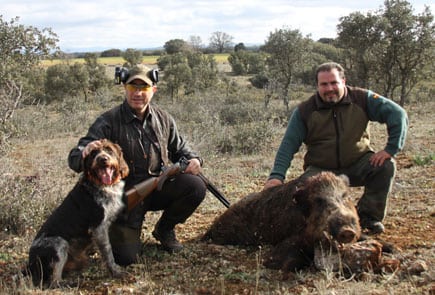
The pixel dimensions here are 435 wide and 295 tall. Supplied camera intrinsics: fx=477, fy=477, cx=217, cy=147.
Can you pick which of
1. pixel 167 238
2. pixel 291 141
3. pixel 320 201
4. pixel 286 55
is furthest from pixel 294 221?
Result: pixel 286 55

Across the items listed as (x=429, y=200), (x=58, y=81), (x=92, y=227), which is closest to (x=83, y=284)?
(x=92, y=227)

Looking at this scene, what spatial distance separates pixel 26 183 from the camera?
269 inches

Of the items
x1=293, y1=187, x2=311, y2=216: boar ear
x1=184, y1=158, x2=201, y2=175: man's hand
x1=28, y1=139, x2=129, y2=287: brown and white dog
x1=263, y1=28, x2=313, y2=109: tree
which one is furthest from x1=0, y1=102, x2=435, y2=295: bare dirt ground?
x1=263, y1=28, x2=313, y2=109: tree

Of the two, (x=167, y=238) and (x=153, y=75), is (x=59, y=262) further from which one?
(x=153, y=75)

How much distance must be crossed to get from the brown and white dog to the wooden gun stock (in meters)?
0.21

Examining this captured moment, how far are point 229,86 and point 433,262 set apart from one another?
89.7ft

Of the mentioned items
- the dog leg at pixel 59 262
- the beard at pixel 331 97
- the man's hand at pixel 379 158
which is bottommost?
the dog leg at pixel 59 262

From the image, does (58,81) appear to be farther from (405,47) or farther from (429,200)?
(429,200)

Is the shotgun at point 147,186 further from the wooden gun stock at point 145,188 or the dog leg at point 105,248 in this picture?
the dog leg at point 105,248

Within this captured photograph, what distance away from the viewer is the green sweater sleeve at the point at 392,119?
5.66m

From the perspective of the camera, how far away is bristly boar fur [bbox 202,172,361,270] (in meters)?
4.29

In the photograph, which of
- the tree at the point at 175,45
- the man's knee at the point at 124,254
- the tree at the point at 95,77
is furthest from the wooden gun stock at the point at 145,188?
the tree at the point at 175,45

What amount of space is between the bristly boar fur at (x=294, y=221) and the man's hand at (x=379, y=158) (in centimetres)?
104

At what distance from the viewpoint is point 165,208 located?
594cm
